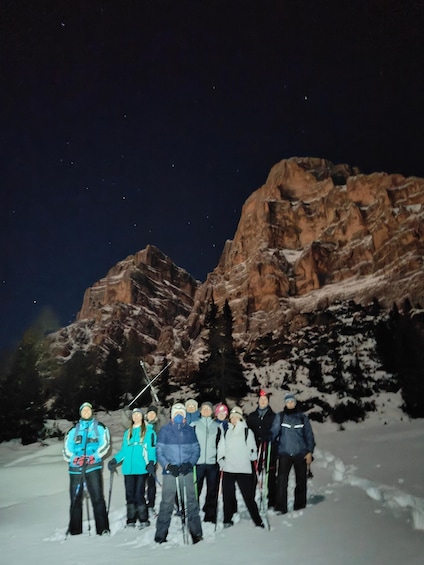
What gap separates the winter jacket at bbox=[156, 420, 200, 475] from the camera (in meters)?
5.62

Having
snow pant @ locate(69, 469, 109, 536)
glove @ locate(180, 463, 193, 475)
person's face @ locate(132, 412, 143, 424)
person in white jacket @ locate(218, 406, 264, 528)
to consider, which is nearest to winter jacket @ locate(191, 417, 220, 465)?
person in white jacket @ locate(218, 406, 264, 528)

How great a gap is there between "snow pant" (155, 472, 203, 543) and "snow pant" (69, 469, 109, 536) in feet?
3.30

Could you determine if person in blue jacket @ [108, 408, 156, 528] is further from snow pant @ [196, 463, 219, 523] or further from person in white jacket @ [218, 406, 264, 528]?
person in white jacket @ [218, 406, 264, 528]

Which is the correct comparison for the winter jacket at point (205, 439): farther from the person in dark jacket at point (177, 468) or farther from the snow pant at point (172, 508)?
the snow pant at point (172, 508)

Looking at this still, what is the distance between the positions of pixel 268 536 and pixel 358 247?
96344 mm

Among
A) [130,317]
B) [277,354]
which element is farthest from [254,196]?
[277,354]

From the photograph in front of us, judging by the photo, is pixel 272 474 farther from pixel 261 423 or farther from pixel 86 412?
pixel 86 412

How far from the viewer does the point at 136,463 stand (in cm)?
637

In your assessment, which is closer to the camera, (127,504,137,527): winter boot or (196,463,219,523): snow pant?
(127,504,137,527): winter boot

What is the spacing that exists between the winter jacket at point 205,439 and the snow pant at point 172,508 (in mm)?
889

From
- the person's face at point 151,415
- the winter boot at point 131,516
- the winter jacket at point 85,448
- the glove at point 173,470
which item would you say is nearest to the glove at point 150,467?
the winter boot at point 131,516

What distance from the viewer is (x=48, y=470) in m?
11.2

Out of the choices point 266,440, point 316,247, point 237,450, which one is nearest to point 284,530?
point 237,450

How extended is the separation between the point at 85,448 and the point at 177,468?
1.53 metres
